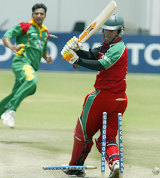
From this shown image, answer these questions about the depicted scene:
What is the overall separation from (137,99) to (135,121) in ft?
10.2

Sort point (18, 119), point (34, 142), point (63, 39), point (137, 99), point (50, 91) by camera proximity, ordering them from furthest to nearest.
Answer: point (63, 39) < point (50, 91) < point (137, 99) < point (18, 119) < point (34, 142)

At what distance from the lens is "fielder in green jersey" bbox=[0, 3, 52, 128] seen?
800cm

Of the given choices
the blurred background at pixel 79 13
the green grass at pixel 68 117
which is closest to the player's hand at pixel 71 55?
the green grass at pixel 68 117

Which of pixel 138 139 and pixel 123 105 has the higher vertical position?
pixel 123 105

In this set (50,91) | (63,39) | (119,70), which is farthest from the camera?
(63,39)

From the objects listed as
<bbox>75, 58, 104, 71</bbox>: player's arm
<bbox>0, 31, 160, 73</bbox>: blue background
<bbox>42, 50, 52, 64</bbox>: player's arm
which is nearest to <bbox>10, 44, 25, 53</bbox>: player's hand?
<bbox>42, 50, 52, 64</bbox>: player's arm

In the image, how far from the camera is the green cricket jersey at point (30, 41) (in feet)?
27.8

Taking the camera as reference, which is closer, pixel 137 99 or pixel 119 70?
pixel 119 70

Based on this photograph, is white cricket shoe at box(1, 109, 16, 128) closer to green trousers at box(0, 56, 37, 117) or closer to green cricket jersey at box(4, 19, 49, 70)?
green trousers at box(0, 56, 37, 117)

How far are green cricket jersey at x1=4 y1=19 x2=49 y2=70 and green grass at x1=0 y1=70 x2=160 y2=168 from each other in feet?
3.80

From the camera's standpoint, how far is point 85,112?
5684mm

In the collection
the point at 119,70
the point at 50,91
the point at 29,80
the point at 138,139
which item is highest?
the point at 119,70

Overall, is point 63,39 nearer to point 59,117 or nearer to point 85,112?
point 59,117

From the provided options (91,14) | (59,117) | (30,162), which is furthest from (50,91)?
(91,14)
